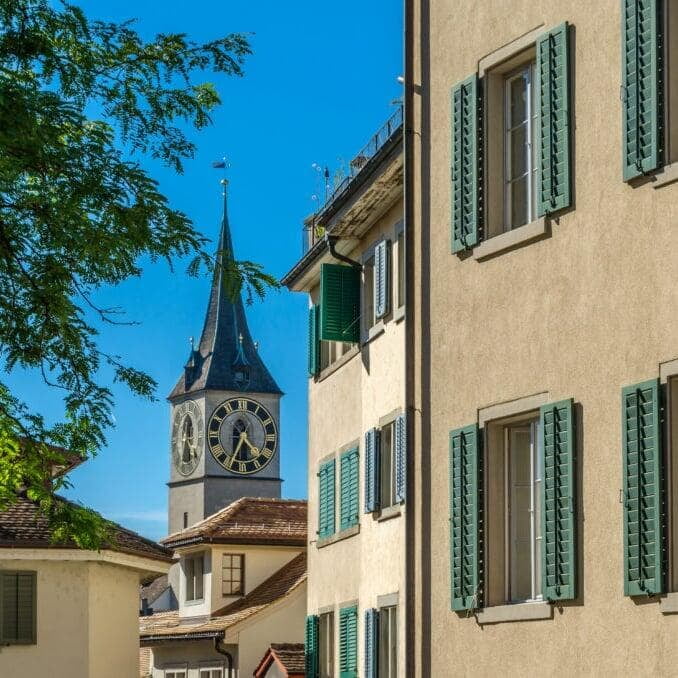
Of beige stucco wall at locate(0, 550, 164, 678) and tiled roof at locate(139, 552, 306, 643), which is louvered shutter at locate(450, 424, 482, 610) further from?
tiled roof at locate(139, 552, 306, 643)

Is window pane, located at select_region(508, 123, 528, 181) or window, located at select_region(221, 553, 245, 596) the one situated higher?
window pane, located at select_region(508, 123, 528, 181)

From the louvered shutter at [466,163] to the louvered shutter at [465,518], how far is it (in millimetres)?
1713

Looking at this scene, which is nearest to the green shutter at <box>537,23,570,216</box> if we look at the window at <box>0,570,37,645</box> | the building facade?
the building facade

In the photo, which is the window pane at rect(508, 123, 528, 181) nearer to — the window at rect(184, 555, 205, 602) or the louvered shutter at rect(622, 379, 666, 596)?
the louvered shutter at rect(622, 379, 666, 596)

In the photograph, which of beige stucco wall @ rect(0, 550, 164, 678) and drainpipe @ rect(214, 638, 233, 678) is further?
drainpipe @ rect(214, 638, 233, 678)

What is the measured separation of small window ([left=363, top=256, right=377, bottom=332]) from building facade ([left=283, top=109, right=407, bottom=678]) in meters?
0.02

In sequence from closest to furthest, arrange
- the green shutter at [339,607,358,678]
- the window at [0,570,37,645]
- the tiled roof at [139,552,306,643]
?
the green shutter at [339,607,358,678] < the window at [0,570,37,645] < the tiled roof at [139,552,306,643]

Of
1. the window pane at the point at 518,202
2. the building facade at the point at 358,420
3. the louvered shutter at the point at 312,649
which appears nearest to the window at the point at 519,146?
the window pane at the point at 518,202

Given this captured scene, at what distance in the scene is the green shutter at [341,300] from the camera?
85.6ft

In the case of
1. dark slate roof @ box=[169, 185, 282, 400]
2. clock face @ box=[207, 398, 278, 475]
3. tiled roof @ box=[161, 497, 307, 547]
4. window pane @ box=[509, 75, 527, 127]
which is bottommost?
tiled roof @ box=[161, 497, 307, 547]

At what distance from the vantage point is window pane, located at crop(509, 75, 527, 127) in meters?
15.4

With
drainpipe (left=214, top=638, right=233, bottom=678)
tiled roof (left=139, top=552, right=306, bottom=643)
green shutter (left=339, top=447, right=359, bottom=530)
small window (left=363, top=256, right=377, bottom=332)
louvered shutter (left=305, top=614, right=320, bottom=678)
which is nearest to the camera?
small window (left=363, top=256, right=377, bottom=332)

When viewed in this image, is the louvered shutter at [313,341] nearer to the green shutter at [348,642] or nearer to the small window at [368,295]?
the small window at [368,295]

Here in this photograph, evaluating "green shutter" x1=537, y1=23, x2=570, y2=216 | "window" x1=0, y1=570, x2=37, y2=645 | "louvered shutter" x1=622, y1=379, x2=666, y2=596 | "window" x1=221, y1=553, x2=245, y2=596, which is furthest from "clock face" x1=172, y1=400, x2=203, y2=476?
"louvered shutter" x1=622, y1=379, x2=666, y2=596
